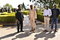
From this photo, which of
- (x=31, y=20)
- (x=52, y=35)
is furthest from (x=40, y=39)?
(x=31, y=20)

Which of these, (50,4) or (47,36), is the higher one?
(50,4)

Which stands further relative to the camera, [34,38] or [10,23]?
[10,23]

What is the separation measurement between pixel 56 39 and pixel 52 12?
94.2 inches

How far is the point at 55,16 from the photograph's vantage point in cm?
1209

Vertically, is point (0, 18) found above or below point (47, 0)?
below

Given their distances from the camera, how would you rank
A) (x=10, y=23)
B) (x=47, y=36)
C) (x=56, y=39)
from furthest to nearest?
(x=10, y=23)
(x=47, y=36)
(x=56, y=39)

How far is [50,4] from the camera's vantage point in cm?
1819

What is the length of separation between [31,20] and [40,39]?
2.28 metres

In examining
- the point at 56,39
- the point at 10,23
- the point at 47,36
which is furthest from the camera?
the point at 10,23

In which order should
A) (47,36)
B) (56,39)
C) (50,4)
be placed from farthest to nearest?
(50,4) → (47,36) → (56,39)

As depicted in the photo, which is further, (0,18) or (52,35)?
(0,18)

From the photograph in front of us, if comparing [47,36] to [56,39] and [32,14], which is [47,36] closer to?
[56,39]

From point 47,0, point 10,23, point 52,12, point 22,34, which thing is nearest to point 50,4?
point 47,0

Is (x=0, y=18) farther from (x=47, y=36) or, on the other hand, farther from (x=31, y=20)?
(x=47, y=36)
